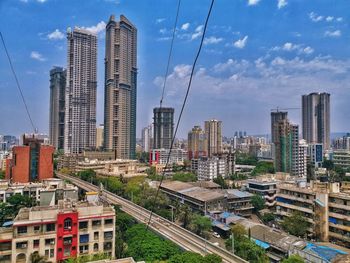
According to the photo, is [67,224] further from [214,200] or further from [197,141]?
[197,141]

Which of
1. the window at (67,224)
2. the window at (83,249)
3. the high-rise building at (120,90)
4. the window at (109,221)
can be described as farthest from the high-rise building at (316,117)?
the window at (67,224)

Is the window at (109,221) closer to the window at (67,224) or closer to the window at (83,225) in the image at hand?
the window at (83,225)

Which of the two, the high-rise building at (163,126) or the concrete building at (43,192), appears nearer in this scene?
the concrete building at (43,192)

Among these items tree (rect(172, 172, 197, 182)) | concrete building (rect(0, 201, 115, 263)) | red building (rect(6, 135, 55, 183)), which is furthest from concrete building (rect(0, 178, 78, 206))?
tree (rect(172, 172, 197, 182))

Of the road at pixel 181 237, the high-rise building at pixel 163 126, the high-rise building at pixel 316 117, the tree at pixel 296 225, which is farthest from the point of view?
the high-rise building at pixel 163 126

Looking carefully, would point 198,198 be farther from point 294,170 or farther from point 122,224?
point 294,170

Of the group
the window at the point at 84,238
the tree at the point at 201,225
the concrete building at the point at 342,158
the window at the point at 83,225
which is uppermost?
the concrete building at the point at 342,158

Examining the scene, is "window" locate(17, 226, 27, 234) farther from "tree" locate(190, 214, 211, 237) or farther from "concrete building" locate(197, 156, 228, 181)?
"concrete building" locate(197, 156, 228, 181)
